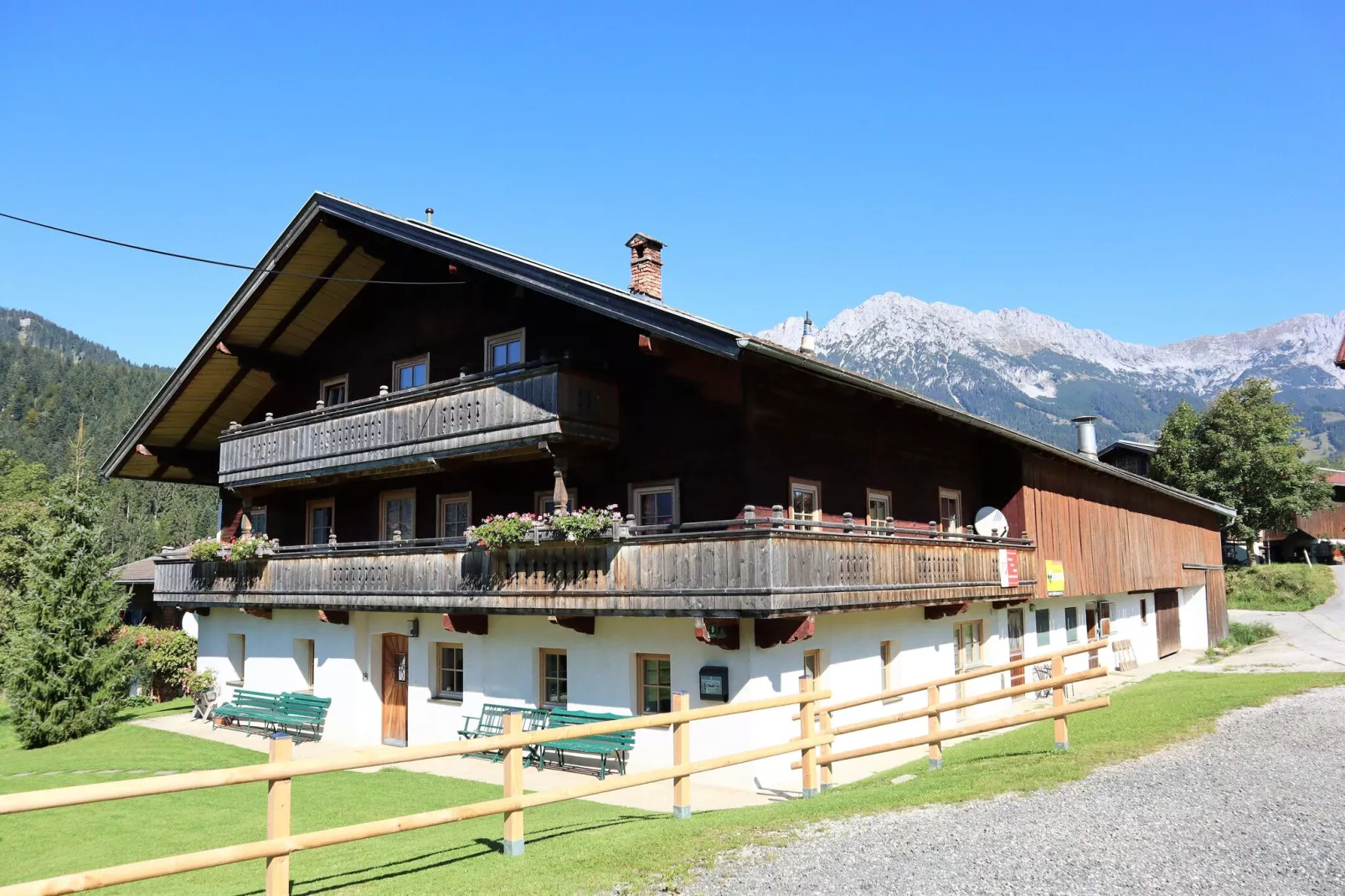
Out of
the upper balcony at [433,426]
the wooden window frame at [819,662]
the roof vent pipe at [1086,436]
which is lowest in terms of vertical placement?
the wooden window frame at [819,662]

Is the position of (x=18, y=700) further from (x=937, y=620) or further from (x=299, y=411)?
(x=937, y=620)

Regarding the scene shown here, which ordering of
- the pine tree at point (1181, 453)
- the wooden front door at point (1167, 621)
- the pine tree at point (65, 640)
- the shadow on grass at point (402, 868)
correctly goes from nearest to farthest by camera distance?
the shadow on grass at point (402, 868), the pine tree at point (65, 640), the wooden front door at point (1167, 621), the pine tree at point (1181, 453)

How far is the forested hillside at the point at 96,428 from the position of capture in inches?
3435

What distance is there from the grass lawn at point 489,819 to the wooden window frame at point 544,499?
5.27 meters

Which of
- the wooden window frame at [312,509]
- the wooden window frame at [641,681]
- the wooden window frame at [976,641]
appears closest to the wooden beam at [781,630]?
the wooden window frame at [641,681]

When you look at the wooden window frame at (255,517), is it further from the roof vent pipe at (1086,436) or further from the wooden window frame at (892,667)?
the roof vent pipe at (1086,436)

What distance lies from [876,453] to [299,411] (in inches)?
587

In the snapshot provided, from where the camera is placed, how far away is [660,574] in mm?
14430

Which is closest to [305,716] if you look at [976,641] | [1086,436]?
[976,641]

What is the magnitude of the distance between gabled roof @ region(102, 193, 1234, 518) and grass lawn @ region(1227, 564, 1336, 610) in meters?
19.5

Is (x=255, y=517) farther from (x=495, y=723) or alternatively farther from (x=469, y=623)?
(x=495, y=723)

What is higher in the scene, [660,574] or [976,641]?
[660,574]

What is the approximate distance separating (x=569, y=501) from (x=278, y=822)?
37.2 feet

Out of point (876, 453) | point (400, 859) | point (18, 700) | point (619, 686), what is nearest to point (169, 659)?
point (18, 700)
